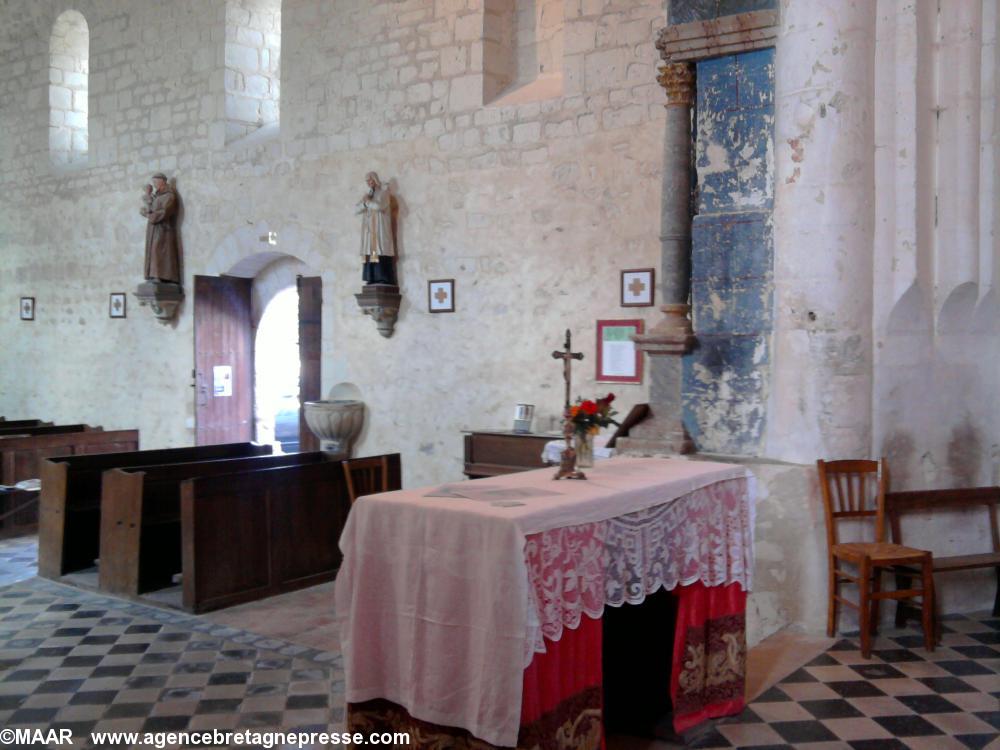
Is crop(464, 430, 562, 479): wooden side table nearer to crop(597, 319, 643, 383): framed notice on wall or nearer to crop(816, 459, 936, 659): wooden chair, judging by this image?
crop(597, 319, 643, 383): framed notice on wall

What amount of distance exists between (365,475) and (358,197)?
3.43 meters

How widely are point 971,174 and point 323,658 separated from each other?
429 cm

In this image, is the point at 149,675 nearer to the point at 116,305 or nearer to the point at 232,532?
the point at 232,532

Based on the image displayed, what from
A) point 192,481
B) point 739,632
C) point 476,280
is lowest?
point 739,632

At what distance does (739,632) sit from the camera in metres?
3.85

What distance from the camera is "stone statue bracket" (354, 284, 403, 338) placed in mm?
8297

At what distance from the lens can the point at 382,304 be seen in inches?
328

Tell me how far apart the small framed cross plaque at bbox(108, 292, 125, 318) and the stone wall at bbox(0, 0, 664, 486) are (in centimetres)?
10

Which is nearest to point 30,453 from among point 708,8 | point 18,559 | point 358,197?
point 18,559

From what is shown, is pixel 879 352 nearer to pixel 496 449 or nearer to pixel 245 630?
pixel 496 449

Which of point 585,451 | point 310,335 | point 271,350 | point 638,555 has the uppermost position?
point 310,335

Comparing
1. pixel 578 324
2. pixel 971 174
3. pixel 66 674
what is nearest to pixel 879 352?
pixel 971 174

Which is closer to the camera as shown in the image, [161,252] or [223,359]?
[161,252]

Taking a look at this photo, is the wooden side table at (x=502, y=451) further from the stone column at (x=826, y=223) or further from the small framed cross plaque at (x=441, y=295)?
the stone column at (x=826, y=223)
